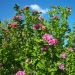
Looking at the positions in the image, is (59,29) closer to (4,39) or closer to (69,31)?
(69,31)

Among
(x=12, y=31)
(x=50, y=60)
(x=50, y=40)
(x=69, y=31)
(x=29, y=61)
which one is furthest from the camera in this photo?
(x=69, y=31)

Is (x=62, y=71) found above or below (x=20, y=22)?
below

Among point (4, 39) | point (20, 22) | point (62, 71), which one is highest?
point (20, 22)

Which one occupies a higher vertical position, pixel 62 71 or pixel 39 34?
pixel 39 34

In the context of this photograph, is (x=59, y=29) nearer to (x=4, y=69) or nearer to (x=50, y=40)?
(x=4, y=69)

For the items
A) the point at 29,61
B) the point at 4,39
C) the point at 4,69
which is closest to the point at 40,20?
the point at 4,39

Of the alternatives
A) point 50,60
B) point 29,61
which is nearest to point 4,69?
point 29,61

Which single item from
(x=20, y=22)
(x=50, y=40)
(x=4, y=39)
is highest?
(x=20, y=22)

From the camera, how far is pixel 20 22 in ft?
34.8

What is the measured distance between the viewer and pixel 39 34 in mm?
7422

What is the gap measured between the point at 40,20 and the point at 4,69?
2587 mm

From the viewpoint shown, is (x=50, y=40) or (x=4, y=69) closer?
(x=50, y=40)

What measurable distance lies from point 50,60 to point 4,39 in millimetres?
3558

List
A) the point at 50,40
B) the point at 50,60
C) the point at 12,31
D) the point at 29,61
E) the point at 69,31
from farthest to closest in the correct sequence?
the point at 69,31, the point at 12,31, the point at 29,61, the point at 50,60, the point at 50,40
